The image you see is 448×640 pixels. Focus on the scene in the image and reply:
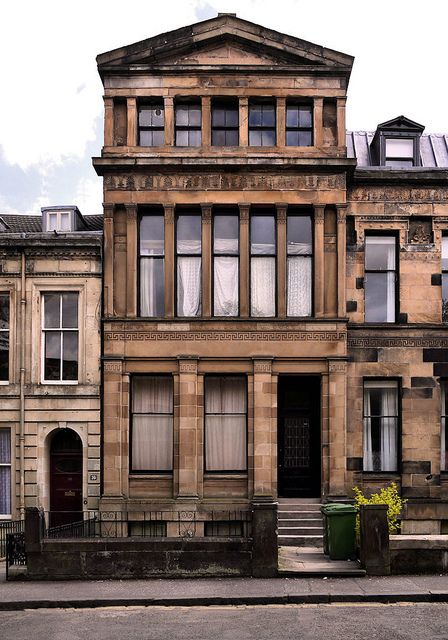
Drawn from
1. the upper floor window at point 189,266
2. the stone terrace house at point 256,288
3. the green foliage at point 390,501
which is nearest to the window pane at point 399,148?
the stone terrace house at point 256,288

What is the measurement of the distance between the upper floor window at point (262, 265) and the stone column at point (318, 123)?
8.08ft

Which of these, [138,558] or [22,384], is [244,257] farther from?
[138,558]

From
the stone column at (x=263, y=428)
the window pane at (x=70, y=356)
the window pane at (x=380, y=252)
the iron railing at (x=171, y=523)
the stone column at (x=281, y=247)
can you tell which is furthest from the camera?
the window pane at (x=380, y=252)

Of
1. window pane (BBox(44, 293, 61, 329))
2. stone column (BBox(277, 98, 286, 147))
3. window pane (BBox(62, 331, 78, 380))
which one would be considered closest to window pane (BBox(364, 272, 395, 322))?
stone column (BBox(277, 98, 286, 147))

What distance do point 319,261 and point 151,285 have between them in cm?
481

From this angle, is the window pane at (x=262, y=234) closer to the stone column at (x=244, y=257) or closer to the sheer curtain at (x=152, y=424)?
the stone column at (x=244, y=257)

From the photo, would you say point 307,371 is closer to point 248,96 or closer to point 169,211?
point 169,211

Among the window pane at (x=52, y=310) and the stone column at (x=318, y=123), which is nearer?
the stone column at (x=318, y=123)

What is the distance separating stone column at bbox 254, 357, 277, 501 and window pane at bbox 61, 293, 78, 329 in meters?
5.45

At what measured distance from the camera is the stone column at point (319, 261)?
21422 mm

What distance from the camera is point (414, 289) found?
72.6ft

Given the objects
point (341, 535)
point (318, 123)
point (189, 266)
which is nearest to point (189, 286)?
point (189, 266)

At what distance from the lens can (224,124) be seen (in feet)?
72.7

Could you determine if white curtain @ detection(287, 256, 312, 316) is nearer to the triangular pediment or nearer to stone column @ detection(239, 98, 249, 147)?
stone column @ detection(239, 98, 249, 147)
